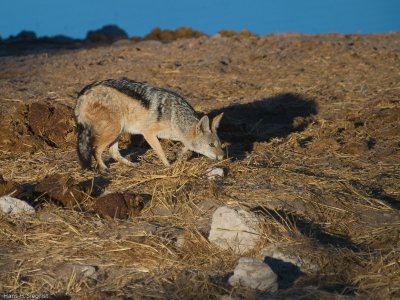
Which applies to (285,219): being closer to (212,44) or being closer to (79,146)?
(79,146)

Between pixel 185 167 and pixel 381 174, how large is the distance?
2.59 meters

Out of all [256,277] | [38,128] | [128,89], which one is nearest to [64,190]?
[128,89]

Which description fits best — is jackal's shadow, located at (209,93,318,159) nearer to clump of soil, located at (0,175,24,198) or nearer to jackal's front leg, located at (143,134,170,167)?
jackal's front leg, located at (143,134,170,167)

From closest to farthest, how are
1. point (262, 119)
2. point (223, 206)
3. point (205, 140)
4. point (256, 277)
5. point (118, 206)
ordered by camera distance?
1. point (256, 277)
2. point (223, 206)
3. point (118, 206)
4. point (205, 140)
5. point (262, 119)

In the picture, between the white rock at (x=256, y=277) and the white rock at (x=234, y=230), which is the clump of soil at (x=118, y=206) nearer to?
the white rock at (x=234, y=230)

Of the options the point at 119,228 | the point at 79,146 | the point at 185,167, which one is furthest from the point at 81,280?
the point at 79,146

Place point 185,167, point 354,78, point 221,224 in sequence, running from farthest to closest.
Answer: point 354,78 < point 185,167 < point 221,224

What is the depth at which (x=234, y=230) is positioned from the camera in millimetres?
5824

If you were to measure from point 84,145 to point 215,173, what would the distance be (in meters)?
1.91

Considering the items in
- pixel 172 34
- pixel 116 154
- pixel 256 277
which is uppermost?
pixel 172 34

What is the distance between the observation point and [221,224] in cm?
590

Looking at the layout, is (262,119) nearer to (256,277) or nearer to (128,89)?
(128,89)

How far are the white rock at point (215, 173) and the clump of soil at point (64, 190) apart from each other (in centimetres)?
155

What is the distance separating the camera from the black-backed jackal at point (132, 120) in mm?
8484
